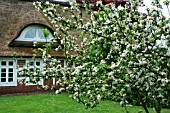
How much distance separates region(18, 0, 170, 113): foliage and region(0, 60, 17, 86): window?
45.0ft

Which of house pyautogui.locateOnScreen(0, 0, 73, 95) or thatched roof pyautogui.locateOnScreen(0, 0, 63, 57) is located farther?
thatched roof pyautogui.locateOnScreen(0, 0, 63, 57)

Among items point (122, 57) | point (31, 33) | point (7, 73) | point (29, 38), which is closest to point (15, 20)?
point (31, 33)

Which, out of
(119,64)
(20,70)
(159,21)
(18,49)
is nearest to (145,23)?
(159,21)

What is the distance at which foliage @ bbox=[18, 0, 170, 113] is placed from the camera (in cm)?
376

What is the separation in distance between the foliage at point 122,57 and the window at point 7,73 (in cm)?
1372

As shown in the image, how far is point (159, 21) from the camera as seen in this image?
159 inches

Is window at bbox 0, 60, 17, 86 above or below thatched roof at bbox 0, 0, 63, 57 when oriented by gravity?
below

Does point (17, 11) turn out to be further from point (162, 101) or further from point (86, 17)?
point (162, 101)

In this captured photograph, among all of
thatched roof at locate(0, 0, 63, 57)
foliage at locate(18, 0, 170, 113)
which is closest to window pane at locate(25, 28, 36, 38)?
thatched roof at locate(0, 0, 63, 57)

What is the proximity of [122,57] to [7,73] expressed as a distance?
14829 millimetres

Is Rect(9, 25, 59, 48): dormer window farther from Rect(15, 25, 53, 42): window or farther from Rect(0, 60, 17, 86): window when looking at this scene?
Rect(0, 60, 17, 86): window

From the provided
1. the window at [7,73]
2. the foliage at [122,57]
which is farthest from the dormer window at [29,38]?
the foliage at [122,57]

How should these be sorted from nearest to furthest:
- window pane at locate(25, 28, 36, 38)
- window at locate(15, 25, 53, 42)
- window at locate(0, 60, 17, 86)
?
window at locate(0, 60, 17, 86), window at locate(15, 25, 53, 42), window pane at locate(25, 28, 36, 38)

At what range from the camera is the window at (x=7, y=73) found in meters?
17.3
